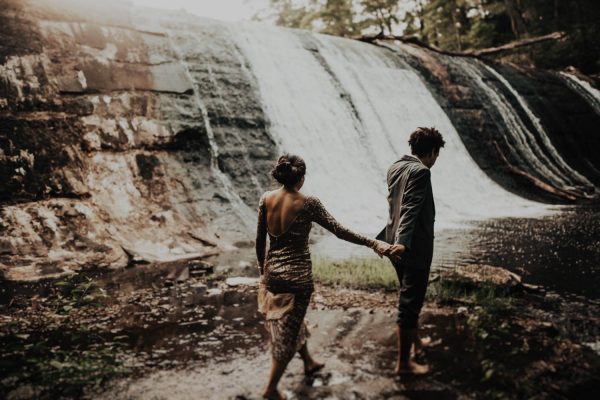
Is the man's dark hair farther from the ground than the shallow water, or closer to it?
farther from the ground

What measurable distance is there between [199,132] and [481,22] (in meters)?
28.4

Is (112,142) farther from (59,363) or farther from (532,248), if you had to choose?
(532,248)

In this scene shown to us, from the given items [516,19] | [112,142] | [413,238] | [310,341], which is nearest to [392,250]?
[413,238]

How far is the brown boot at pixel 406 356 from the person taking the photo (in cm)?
353

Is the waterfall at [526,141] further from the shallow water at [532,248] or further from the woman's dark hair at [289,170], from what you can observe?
the woman's dark hair at [289,170]

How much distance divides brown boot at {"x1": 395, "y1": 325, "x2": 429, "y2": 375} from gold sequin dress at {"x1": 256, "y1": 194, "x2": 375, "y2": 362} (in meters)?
0.72

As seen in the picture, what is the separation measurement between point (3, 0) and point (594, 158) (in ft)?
69.6

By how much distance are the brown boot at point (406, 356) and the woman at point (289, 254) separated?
2.16 ft

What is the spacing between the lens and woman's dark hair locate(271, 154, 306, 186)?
3.33 metres

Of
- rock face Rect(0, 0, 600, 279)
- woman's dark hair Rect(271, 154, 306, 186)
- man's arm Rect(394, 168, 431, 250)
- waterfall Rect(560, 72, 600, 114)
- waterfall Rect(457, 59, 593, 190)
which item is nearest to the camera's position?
woman's dark hair Rect(271, 154, 306, 186)

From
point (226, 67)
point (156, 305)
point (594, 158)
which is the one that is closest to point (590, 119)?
point (594, 158)

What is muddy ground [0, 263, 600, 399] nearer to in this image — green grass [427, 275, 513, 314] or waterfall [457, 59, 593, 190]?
green grass [427, 275, 513, 314]

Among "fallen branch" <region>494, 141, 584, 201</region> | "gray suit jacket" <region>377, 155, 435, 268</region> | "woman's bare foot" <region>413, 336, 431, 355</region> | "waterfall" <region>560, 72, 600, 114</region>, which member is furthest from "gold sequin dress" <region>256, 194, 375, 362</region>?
"waterfall" <region>560, 72, 600, 114</region>

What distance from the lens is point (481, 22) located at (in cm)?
3297
